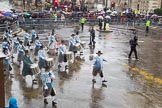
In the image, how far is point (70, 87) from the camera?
16.8 meters

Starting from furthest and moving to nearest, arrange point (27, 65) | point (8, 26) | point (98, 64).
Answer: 1. point (8, 26)
2. point (98, 64)
3. point (27, 65)

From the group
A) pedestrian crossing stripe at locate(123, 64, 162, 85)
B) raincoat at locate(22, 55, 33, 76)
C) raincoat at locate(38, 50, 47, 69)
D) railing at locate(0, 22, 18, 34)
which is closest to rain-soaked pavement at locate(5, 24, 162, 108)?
pedestrian crossing stripe at locate(123, 64, 162, 85)

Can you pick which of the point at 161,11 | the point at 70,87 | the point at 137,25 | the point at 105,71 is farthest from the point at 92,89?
the point at 161,11

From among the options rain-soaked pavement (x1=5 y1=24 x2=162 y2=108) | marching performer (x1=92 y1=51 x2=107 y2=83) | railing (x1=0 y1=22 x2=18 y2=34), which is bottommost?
rain-soaked pavement (x1=5 y1=24 x2=162 y2=108)

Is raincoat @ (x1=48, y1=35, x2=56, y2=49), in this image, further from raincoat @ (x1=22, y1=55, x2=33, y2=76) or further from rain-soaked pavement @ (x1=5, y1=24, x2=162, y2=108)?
raincoat @ (x1=22, y1=55, x2=33, y2=76)

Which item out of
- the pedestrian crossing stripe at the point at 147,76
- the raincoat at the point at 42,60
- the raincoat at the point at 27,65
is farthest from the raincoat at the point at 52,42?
the raincoat at the point at 27,65

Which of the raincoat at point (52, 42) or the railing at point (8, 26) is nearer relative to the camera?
the raincoat at point (52, 42)

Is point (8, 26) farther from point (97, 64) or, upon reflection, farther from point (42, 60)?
point (97, 64)

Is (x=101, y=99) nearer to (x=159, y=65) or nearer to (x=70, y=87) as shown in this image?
(x=70, y=87)

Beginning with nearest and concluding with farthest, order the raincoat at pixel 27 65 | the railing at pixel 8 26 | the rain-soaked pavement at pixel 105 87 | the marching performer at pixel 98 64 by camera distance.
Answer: the rain-soaked pavement at pixel 105 87
the raincoat at pixel 27 65
the marching performer at pixel 98 64
the railing at pixel 8 26

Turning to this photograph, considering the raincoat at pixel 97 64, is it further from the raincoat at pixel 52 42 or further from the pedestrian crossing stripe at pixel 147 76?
the raincoat at pixel 52 42

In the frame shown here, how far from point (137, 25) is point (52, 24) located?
1137 cm

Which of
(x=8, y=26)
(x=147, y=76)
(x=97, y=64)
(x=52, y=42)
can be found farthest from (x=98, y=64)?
(x=8, y=26)

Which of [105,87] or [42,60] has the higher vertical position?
[42,60]
